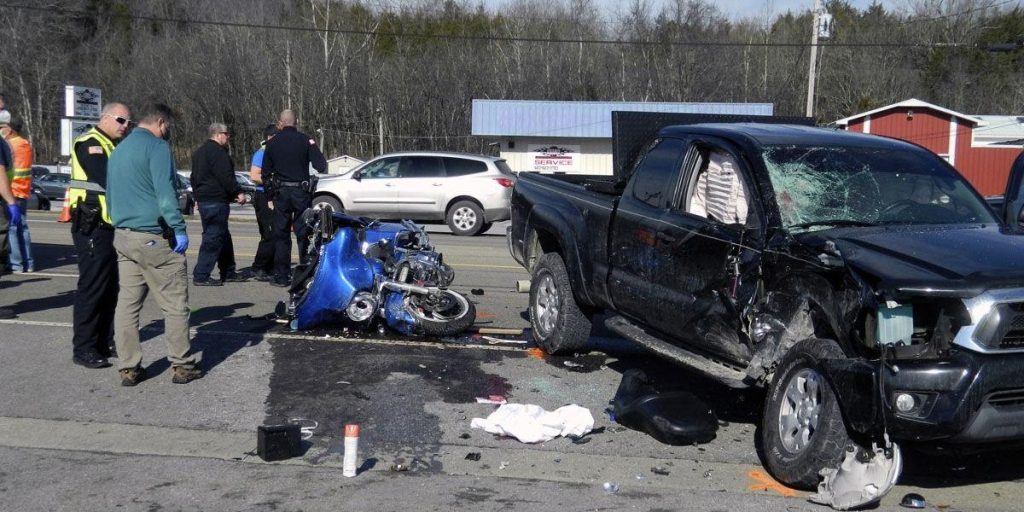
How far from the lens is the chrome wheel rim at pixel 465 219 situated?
21703 millimetres

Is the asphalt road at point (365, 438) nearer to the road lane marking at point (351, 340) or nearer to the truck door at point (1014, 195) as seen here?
the road lane marking at point (351, 340)

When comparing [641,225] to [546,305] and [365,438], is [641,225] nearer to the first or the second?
[546,305]

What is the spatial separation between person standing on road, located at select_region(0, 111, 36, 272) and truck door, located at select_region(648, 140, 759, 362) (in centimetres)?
718

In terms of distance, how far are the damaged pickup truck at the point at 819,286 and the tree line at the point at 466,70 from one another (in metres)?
→ 52.4

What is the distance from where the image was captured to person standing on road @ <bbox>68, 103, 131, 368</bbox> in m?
7.34

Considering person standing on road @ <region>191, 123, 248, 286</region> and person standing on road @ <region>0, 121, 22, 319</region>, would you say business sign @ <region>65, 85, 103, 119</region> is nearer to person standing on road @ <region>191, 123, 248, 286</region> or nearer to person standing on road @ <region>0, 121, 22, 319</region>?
person standing on road @ <region>191, 123, 248, 286</region>

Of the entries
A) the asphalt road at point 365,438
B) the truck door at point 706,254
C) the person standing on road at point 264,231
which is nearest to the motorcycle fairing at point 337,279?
the asphalt road at point 365,438

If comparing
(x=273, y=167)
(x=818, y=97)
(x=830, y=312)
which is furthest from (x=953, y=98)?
(x=830, y=312)

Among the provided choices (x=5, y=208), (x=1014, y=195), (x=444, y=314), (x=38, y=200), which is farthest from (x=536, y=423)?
(x=38, y=200)

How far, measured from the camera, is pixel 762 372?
5531 mm

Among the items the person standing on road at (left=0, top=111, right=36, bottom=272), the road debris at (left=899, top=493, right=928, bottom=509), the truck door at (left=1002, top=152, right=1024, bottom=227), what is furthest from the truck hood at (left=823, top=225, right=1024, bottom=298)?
the person standing on road at (left=0, top=111, right=36, bottom=272)

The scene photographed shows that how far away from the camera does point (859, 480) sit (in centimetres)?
479

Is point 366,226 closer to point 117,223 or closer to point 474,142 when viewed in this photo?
point 117,223

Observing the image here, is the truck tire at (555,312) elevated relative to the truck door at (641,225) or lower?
lower
